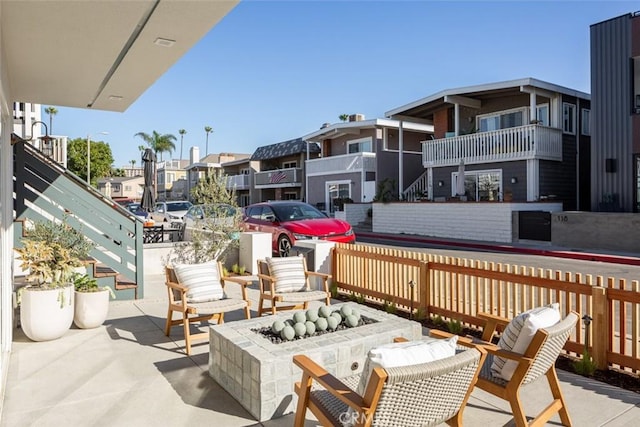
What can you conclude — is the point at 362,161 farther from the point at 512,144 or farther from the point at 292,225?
the point at 292,225

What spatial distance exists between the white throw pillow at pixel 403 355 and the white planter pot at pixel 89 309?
457cm

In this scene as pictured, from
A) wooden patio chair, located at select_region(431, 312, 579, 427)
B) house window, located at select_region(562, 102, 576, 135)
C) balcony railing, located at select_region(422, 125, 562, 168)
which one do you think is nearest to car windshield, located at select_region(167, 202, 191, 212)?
balcony railing, located at select_region(422, 125, 562, 168)

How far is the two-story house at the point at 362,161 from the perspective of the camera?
27.1 m

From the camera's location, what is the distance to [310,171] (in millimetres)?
31234

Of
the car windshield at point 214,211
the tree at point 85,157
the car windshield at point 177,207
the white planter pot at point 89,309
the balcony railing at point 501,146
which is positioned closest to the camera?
the white planter pot at point 89,309

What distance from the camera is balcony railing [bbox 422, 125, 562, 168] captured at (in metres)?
18.4

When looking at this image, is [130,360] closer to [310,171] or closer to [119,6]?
[119,6]

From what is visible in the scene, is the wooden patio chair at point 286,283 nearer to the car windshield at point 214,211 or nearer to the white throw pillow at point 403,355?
the white throw pillow at point 403,355

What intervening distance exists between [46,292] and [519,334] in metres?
5.11

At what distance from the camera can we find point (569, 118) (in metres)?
20.2

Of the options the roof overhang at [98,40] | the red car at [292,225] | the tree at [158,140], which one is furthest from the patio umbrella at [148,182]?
the tree at [158,140]

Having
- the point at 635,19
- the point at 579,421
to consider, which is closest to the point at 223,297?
the point at 579,421

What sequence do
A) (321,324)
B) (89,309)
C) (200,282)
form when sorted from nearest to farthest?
(321,324), (200,282), (89,309)

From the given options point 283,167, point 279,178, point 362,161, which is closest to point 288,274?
point 362,161
